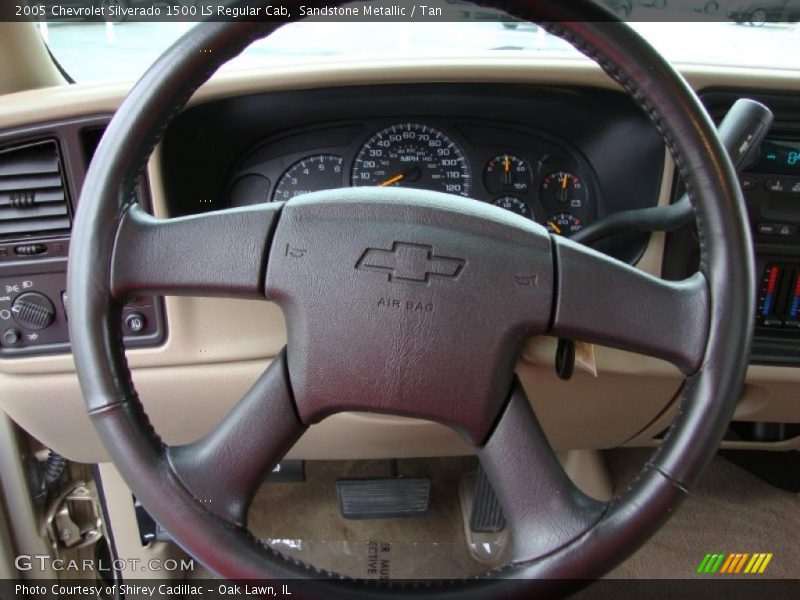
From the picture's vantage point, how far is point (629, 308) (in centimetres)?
69

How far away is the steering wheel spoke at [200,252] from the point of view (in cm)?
71

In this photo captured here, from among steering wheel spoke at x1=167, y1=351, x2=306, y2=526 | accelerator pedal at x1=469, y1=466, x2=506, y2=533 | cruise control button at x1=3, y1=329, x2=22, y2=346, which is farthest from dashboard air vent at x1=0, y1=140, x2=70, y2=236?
accelerator pedal at x1=469, y1=466, x2=506, y2=533

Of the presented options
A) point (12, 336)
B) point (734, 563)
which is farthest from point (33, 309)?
point (734, 563)

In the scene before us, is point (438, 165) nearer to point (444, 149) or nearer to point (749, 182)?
point (444, 149)

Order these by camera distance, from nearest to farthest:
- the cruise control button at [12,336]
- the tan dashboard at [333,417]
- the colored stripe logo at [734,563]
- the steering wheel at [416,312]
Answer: the steering wheel at [416,312] → the tan dashboard at [333,417] → the cruise control button at [12,336] → the colored stripe logo at [734,563]

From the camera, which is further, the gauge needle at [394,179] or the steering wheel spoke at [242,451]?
the gauge needle at [394,179]

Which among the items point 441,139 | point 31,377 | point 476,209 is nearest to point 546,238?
point 476,209

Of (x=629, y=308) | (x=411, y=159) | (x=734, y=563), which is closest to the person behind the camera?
(x=629, y=308)

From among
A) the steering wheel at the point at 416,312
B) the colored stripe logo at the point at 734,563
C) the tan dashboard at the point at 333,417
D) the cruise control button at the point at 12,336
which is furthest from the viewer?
the colored stripe logo at the point at 734,563

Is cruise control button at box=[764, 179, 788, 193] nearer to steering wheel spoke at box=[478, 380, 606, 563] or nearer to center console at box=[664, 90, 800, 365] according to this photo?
center console at box=[664, 90, 800, 365]

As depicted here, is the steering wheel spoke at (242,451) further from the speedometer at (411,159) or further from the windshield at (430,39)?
the windshield at (430,39)

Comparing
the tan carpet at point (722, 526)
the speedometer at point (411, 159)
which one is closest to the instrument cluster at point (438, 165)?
the speedometer at point (411, 159)

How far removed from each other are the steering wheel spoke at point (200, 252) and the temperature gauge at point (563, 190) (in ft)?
2.07

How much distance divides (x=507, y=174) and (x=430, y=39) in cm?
29
